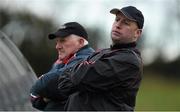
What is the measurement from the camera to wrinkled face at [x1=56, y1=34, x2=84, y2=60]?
268 inches

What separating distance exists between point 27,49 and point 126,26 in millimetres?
21818

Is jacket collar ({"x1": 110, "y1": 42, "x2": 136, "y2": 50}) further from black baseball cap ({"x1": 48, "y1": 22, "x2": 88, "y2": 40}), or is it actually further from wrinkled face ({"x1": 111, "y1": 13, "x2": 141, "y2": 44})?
black baseball cap ({"x1": 48, "y1": 22, "x2": 88, "y2": 40})

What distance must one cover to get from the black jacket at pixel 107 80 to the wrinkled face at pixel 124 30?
0.19 ft

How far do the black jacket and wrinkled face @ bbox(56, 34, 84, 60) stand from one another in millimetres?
509

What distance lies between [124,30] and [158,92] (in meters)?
23.5

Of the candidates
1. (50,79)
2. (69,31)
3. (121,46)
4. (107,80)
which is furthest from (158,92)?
(107,80)

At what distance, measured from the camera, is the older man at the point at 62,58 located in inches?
263

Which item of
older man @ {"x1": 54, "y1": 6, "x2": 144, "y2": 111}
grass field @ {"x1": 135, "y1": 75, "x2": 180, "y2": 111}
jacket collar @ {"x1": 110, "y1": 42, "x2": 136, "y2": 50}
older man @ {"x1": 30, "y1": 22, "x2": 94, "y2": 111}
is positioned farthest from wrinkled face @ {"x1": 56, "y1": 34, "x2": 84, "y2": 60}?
grass field @ {"x1": 135, "y1": 75, "x2": 180, "y2": 111}

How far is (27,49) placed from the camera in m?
28.0

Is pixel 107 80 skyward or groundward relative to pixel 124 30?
groundward

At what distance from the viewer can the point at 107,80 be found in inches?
240

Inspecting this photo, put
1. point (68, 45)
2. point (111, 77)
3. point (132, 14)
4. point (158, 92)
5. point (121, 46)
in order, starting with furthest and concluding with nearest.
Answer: point (158, 92) → point (68, 45) → point (132, 14) → point (121, 46) → point (111, 77)

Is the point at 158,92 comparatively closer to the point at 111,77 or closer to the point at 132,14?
the point at 132,14

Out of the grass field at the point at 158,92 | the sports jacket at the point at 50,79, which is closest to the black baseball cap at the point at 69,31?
the sports jacket at the point at 50,79
